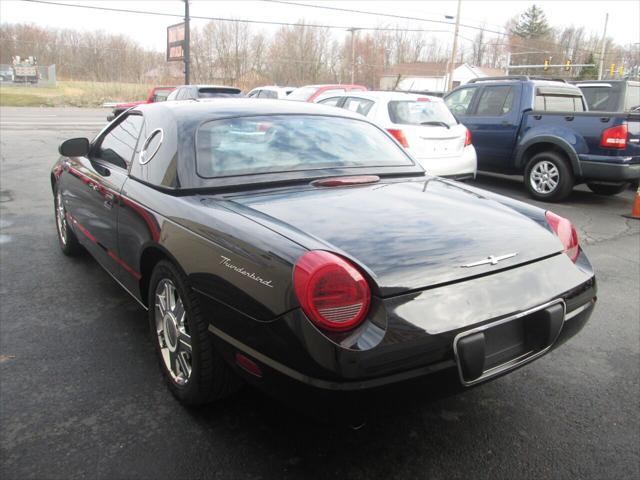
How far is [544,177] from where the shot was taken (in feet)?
27.3

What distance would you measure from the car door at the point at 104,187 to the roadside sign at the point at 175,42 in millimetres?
27464

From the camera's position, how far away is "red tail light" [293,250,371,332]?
1.80 meters

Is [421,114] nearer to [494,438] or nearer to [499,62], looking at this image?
[494,438]

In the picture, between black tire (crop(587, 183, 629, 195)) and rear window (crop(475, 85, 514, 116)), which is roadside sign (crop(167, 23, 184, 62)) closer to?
rear window (crop(475, 85, 514, 116))

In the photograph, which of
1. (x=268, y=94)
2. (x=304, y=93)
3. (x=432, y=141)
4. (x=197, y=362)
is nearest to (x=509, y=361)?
(x=197, y=362)

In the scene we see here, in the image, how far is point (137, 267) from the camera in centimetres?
294

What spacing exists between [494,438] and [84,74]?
60168 mm

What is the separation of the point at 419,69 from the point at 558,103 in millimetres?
72949

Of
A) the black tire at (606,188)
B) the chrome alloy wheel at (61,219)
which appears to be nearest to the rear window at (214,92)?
the black tire at (606,188)

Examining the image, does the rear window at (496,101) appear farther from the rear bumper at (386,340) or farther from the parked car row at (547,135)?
the rear bumper at (386,340)

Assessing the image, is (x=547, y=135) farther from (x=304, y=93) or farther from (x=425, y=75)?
(x=425, y=75)

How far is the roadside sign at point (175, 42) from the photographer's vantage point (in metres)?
29.1

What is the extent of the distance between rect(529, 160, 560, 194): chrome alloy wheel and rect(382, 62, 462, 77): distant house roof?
68.0m

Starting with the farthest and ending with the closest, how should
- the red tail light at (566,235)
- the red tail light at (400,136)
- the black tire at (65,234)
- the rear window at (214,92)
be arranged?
the rear window at (214,92) → the red tail light at (400,136) → the black tire at (65,234) → the red tail light at (566,235)
